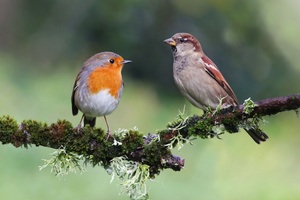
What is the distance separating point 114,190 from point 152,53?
13.3ft

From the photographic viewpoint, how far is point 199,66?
16.0 feet

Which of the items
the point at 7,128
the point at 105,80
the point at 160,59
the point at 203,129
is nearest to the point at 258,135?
the point at 105,80

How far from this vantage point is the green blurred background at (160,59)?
313 inches

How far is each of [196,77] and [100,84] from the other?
73 centimetres

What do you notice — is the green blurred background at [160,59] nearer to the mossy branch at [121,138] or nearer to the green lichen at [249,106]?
the mossy branch at [121,138]

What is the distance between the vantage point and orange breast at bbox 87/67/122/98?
4.32 meters

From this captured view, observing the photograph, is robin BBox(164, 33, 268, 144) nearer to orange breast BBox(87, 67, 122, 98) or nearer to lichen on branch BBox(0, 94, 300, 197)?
orange breast BBox(87, 67, 122, 98)

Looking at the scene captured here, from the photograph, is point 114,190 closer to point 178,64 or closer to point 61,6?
point 178,64

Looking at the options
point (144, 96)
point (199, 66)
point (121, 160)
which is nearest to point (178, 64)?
point (199, 66)

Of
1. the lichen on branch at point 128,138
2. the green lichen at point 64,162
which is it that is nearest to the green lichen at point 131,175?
the lichen on branch at point 128,138

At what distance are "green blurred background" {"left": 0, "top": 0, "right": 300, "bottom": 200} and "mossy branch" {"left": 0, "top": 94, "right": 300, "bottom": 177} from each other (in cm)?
410

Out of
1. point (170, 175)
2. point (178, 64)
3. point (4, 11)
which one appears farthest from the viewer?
point (4, 11)

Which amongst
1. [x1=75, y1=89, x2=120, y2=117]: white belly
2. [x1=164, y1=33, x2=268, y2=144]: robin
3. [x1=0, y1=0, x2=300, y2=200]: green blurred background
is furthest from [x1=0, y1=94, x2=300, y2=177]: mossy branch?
[x1=0, y1=0, x2=300, y2=200]: green blurred background

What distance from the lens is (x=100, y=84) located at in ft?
14.3
